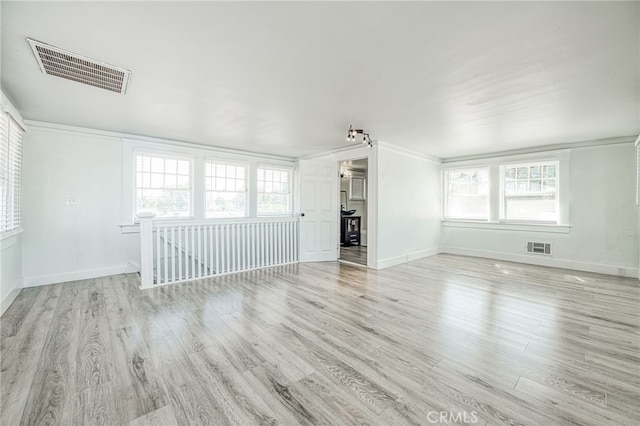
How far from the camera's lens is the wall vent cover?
532 centimetres

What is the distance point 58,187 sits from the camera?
4.03m

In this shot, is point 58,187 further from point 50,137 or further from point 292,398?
point 292,398

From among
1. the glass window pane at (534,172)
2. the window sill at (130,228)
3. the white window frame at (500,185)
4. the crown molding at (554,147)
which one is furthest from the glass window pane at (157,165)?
the glass window pane at (534,172)

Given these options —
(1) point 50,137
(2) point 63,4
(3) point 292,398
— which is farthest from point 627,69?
(1) point 50,137

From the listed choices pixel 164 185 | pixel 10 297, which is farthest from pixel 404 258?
pixel 10 297

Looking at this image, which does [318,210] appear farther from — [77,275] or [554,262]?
[554,262]

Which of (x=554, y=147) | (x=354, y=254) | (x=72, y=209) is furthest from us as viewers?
(x=354, y=254)

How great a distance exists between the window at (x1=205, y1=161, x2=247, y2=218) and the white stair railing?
786 millimetres

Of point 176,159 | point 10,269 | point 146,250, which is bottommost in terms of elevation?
point 10,269

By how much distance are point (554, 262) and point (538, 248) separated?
35cm

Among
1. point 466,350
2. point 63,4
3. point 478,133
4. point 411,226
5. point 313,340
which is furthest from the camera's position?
point 411,226

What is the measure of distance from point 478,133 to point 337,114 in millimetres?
2526

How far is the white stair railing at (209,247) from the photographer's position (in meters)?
3.93

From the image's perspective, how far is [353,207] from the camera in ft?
28.8
